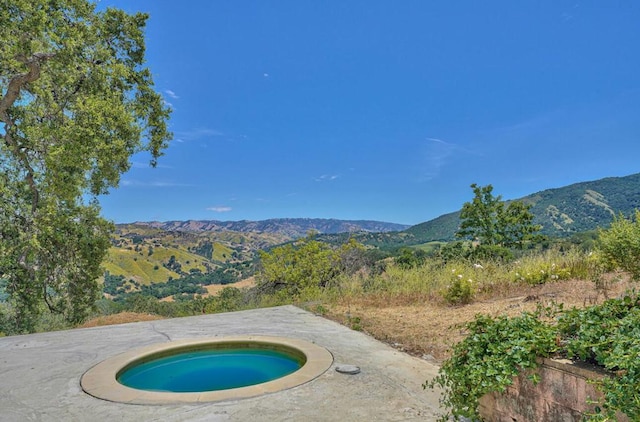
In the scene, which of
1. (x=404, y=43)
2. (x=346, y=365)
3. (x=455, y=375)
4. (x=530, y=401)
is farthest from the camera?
(x=404, y=43)

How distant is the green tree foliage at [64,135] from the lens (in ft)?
23.0

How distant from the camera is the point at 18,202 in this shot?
9352 millimetres

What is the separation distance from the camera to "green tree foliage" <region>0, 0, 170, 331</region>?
7020 mm

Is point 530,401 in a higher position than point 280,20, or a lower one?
lower

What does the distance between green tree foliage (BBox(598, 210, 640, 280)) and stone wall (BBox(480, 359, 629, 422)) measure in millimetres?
5626

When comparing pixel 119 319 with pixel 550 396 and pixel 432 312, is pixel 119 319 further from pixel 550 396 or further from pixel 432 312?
pixel 550 396

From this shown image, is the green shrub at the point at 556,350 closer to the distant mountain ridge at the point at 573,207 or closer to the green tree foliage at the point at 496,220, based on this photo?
the green tree foliage at the point at 496,220

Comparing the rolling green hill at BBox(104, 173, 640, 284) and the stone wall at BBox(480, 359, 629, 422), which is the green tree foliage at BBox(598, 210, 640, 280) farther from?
the rolling green hill at BBox(104, 173, 640, 284)

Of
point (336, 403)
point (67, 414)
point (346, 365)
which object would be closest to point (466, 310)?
point (346, 365)

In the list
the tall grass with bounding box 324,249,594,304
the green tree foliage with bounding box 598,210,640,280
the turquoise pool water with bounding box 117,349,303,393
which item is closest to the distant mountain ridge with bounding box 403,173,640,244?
the tall grass with bounding box 324,249,594,304

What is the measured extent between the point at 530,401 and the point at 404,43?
1594cm

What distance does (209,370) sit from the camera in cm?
458

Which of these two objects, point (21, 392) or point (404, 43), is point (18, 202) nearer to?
point (21, 392)

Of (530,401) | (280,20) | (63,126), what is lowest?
(530,401)
